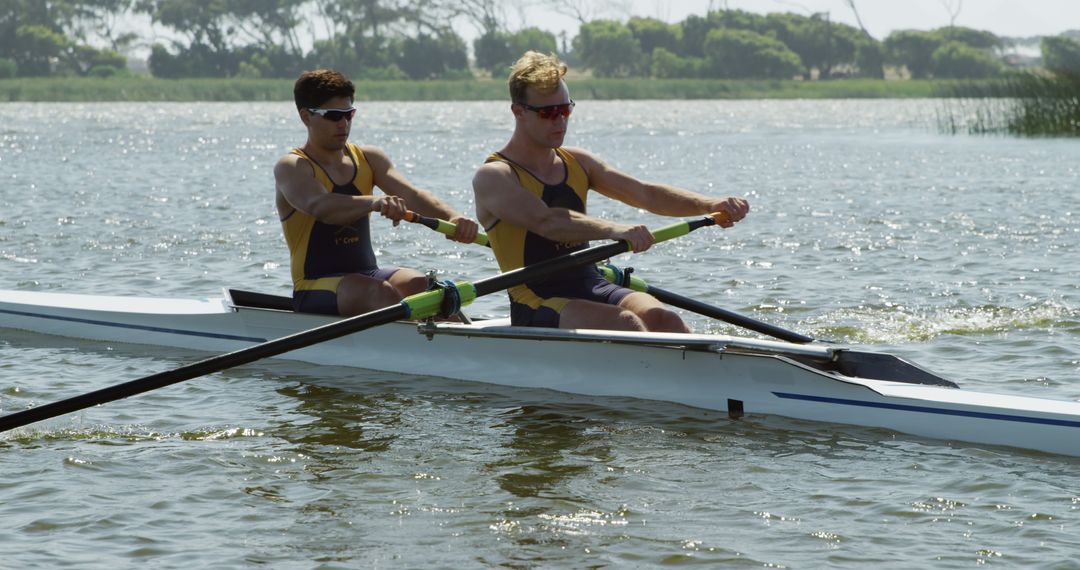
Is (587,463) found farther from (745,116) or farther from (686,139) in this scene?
(745,116)

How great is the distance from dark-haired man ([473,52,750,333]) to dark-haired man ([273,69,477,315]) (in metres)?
0.47

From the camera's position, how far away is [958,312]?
34.5 ft

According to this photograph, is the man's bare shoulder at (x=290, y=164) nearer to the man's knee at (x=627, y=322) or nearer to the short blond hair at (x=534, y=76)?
the short blond hair at (x=534, y=76)

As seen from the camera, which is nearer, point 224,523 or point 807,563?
point 807,563

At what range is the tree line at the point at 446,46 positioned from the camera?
117 metres

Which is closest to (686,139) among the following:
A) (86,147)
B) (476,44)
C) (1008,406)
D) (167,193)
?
(86,147)

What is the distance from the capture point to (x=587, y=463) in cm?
649

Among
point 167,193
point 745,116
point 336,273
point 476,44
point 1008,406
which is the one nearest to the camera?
point 1008,406

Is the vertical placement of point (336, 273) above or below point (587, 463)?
above

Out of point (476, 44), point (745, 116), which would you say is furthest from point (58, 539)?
point (476, 44)

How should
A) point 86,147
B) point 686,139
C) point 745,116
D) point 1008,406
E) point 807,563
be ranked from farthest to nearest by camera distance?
point 745,116 < point 686,139 < point 86,147 < point 1008,406 < point 807,563

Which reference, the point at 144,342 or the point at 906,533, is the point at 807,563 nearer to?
the point at 906,533

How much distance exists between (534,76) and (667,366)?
1700 mm

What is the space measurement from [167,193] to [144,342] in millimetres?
14745
